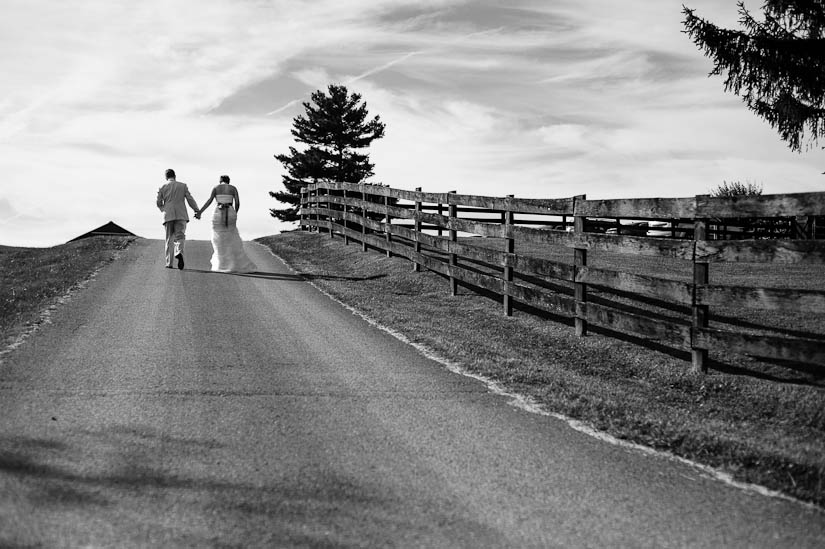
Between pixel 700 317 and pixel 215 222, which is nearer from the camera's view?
pixel 700 317

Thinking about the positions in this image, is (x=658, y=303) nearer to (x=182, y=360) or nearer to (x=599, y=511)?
(x=182, y=360)

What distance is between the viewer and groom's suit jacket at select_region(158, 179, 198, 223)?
659 inches

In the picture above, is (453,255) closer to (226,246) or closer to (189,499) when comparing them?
(226,246)

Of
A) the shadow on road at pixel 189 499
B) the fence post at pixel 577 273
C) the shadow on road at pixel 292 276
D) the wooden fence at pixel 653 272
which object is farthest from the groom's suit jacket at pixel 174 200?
the shadow on road at pixel 189 499

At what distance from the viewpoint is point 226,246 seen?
16.6m

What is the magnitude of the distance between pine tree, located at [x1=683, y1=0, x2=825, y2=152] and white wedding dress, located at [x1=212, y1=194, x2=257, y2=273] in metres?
11.0

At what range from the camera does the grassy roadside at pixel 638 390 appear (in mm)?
5184

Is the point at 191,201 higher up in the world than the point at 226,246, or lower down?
higher up

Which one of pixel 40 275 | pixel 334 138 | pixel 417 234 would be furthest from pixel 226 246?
pixel 334 138

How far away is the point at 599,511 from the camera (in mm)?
4027

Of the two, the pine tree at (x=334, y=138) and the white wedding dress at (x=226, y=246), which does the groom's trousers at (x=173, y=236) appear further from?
the pine tree at (x=334, y=138)

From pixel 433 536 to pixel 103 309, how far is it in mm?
8401

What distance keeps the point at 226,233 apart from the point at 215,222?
1.76 ft

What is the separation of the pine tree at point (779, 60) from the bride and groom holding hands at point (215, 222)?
1096 cm
